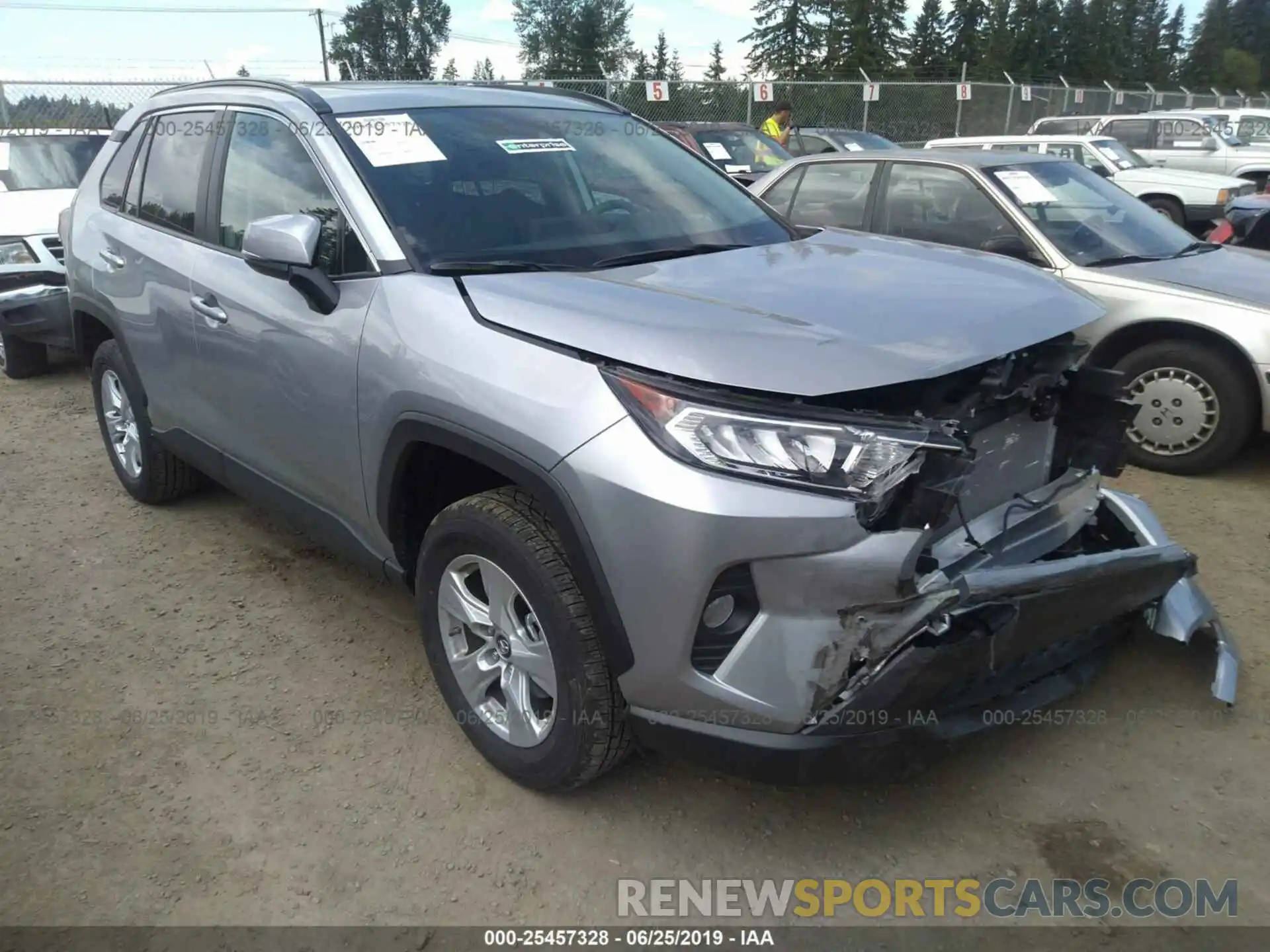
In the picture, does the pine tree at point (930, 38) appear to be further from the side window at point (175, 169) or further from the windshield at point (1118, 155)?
the side window at point (175, 169)

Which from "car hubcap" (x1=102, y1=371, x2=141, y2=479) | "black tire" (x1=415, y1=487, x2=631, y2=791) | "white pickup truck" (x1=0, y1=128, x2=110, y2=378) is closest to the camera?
"black tire" (x1=415, y1=487, x2=631, y2=791)

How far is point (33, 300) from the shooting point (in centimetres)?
670

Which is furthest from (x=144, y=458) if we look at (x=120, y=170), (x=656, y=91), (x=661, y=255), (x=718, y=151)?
(x=656, y=91)

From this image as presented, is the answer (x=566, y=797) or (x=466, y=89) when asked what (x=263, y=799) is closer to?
(x=566, y=797)

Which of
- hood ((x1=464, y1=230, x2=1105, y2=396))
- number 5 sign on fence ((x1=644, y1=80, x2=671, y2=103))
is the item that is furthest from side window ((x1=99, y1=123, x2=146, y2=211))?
number 5 sign on fence ((x1=644, y1=80, x2=671, y2=103))

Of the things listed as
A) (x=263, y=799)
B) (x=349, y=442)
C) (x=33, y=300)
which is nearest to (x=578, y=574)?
(x=349, y=442)

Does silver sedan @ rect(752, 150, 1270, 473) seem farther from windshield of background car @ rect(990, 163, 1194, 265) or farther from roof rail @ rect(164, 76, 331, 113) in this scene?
roof rail @ rect(164, 76, 331, 113)

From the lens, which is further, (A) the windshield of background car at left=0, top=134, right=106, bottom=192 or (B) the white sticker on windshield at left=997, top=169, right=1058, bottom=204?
(A) the windshield of background car at left=0, top=134, right=106, bottom=192

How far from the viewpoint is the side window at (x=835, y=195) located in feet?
19.9

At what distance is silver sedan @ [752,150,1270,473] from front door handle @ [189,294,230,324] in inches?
128

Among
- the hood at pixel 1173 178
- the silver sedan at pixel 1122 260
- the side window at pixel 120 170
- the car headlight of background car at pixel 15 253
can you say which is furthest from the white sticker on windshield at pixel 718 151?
the side window at pixel 120 170

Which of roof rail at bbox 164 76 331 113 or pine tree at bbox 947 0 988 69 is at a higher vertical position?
pine tree at bbox 947 0 988 69

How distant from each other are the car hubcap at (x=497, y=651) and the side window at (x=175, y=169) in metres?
2.00

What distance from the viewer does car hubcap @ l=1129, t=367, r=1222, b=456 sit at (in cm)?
483
